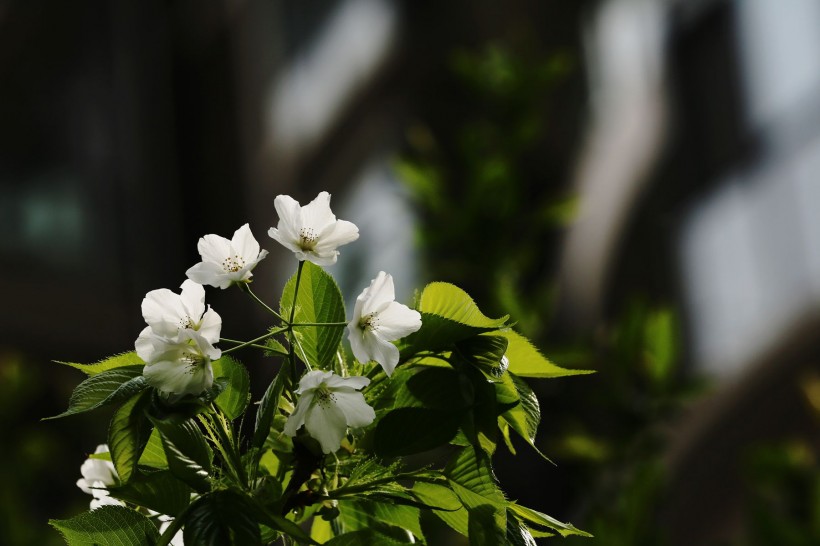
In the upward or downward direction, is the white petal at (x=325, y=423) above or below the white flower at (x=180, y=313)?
below

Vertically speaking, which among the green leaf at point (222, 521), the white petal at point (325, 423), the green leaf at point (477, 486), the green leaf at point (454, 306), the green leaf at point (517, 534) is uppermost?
the green leaf at point (454, 306)

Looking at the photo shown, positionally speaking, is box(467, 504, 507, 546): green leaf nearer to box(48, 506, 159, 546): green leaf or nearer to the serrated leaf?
the serrated leaf

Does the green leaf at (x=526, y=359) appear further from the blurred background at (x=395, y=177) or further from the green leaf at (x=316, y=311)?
the blurred background at (x=395, y=177)

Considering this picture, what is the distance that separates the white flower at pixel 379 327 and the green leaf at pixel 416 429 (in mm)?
36

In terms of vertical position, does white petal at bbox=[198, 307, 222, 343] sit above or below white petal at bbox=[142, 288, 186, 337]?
below

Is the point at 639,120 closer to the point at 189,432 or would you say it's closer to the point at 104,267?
the point at 104,267

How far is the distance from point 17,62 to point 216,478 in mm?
4853

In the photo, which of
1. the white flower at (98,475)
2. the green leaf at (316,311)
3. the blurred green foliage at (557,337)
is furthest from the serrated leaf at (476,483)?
the blurred green foliage at (557,337)

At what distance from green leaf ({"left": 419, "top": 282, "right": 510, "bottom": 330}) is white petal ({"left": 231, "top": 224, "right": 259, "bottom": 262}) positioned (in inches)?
4.4

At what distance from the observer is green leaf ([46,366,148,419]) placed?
55 cm

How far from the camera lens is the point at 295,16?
514 centimetres

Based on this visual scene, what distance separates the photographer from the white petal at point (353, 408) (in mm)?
550

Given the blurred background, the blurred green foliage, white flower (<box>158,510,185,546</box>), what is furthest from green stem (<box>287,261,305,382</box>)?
the blurred background

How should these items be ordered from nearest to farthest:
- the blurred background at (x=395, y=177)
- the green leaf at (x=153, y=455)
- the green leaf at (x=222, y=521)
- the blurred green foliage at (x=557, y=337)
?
1. the green leaf at (x=222, y=521)
2. the green leaf at (x=153, y=455)
3. the blurred green foliage at (x=557, y=337)
4. the blurred background at (x=395, y=177)
